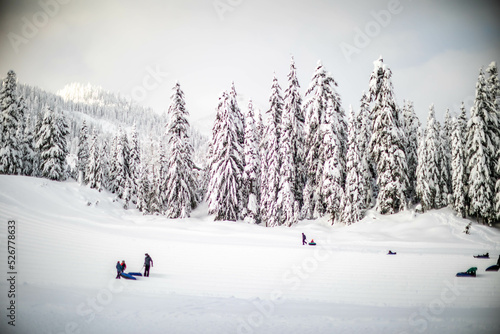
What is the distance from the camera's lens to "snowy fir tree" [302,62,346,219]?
3212cm

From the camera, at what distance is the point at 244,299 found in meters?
10.7

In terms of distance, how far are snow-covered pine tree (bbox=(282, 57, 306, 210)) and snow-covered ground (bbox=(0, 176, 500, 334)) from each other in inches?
438

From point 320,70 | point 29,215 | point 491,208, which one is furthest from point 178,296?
point 491,208

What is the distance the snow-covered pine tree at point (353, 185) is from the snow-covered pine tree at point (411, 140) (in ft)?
52.0

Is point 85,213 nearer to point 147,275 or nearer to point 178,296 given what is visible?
point 147,275

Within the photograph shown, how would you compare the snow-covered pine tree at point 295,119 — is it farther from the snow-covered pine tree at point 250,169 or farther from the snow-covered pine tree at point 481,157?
the snow-covered pine tree at point 481,157

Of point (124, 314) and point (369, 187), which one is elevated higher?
point (369, 187)

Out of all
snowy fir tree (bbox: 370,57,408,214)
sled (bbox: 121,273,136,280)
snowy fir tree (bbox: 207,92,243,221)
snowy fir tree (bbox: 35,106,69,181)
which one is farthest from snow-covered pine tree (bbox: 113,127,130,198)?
snowy fir tree (bbox: 370,57,408,214)

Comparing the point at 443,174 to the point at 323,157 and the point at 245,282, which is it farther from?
the point at 245,282

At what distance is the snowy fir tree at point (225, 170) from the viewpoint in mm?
32031

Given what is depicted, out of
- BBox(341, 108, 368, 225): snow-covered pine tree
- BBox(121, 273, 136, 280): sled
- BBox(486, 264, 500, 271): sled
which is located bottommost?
BBox(121, 273, 136, 280): sled

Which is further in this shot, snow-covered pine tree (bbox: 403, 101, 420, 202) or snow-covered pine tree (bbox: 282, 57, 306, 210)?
snow-covered pine tree (bbox: 403, 101, 420, 202)

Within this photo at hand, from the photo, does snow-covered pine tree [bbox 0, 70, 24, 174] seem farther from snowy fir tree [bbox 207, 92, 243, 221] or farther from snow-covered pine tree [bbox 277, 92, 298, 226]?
snow-covered pine tree [bbox 277, 92, 298, 226]

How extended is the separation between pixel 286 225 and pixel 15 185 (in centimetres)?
3110
